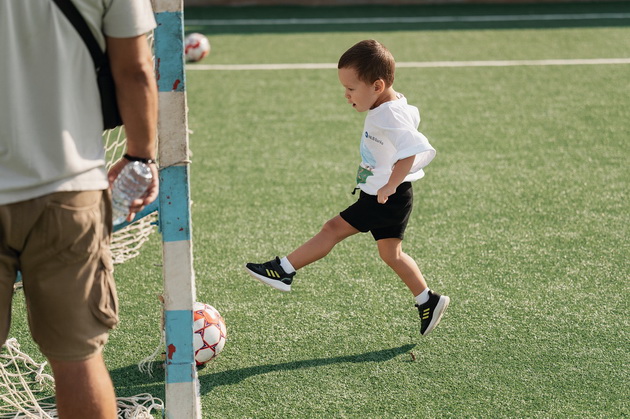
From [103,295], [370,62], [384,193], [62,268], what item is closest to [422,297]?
[384,193]

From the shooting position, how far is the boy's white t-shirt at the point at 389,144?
3309mm

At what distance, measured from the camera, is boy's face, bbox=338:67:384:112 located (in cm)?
338

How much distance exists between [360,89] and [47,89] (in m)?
1.61

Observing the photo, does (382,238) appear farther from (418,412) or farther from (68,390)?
(68,390)

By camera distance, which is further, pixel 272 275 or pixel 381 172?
pixel 272 275

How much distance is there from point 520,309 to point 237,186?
2320 millimetres

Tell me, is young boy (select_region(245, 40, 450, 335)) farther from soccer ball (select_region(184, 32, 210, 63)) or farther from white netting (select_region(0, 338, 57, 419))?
soccer ball (select_region(184, 32, 210, 63))

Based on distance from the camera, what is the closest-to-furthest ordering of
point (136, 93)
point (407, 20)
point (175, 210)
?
point (136, 93)
point (175, 210)
point (407, 20)

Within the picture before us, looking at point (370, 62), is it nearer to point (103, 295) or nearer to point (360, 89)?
point (360, 89)

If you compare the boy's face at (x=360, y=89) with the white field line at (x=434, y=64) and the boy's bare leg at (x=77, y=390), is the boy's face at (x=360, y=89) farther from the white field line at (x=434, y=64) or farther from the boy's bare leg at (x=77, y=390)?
the white field line at (x=434, y=64)

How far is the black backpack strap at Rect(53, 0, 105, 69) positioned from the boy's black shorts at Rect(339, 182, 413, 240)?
1.62m

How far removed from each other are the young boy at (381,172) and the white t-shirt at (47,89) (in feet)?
4.61

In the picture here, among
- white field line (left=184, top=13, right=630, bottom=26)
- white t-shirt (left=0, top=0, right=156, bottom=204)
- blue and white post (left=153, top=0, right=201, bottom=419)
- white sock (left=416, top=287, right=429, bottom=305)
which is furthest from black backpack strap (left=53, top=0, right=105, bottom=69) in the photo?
white field line (left=184, top=13, right=630, bottom=26)

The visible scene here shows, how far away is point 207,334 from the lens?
3436 millimetres
